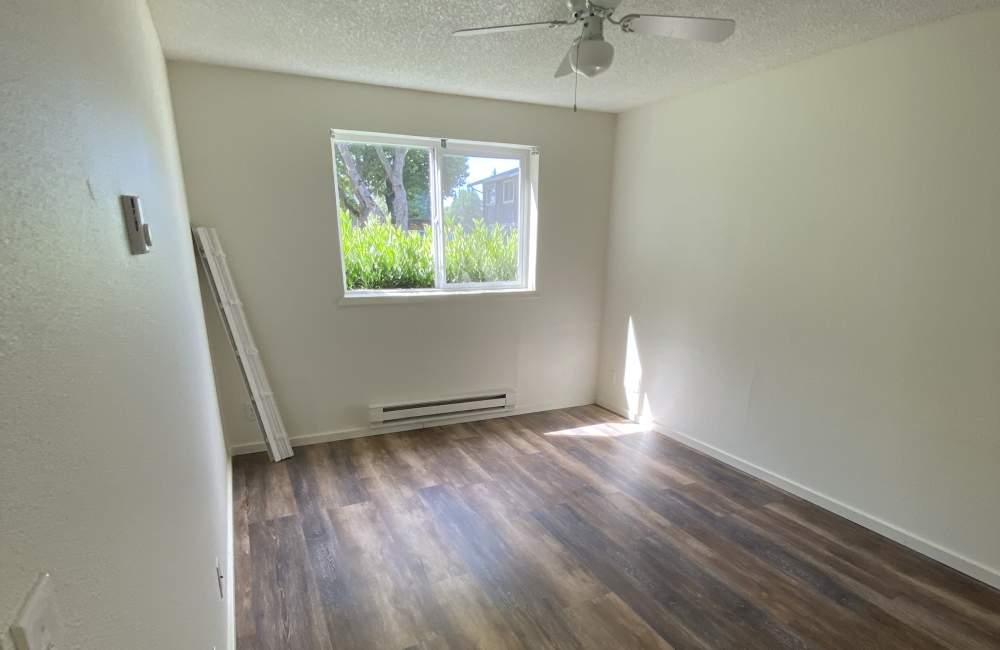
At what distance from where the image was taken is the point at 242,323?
2863mm

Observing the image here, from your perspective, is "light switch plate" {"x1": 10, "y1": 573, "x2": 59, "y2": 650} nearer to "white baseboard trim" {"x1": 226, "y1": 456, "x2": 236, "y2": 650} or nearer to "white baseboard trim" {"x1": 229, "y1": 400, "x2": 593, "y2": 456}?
"white baseboard trim" {"x1": 226, "y1": 456, "x2": 236, "y2": 650}

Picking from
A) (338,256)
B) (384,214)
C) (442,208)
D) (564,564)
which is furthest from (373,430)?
(564,564)

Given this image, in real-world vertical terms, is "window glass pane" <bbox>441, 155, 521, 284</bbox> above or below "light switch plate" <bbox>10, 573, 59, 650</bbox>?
above

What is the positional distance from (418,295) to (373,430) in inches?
42.2

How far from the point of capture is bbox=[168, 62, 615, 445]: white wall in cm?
274

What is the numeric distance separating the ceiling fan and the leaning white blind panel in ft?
6.35

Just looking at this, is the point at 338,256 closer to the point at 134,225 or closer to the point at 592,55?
the point at 592,55

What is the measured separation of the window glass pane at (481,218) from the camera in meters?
3.44

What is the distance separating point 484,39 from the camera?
7.30 feet

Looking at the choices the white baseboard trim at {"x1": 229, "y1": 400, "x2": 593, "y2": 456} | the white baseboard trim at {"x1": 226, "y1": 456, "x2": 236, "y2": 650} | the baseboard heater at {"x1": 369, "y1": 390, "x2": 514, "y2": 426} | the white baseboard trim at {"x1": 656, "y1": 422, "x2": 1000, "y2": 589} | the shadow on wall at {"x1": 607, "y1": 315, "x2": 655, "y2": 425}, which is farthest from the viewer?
the shadow on wall at {"x1": 607, "y1": 315, "x2": 655, "y2": 425}

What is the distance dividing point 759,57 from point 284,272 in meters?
3.06

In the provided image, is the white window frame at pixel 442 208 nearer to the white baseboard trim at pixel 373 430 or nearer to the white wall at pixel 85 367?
the white baseboard trim at pixel 373 430

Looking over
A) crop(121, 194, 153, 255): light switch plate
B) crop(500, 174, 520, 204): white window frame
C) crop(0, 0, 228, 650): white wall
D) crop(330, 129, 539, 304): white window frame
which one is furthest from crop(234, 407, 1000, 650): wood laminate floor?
crop(500, 174, 520, 204): white window frame

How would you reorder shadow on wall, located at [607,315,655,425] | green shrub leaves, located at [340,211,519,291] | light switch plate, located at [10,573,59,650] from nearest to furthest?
light switch plate, located at [10,573,59,650] → green shrub leaves, located at [340,211,519,291] → shadow on wall, located at [607,315,655,425]
